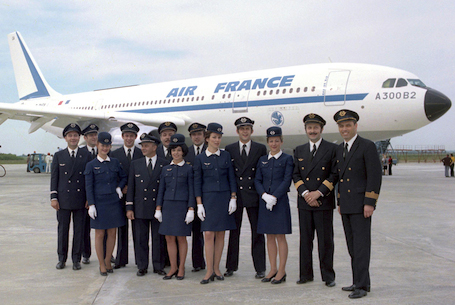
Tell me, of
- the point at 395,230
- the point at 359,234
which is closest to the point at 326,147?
the point at 359,234

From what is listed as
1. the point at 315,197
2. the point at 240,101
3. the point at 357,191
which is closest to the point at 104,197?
the point at 315,197

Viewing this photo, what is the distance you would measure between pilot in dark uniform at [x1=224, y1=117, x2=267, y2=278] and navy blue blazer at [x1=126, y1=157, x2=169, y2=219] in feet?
2.93

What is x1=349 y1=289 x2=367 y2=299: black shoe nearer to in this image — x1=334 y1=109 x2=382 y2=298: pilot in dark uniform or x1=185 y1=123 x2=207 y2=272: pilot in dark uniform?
x1=334 y1=109 x2=382 y2=298: pilot in dark uniform

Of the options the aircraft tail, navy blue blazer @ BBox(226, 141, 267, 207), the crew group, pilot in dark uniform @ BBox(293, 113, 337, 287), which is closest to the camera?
the crew group

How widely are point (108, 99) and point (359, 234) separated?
16743 mm

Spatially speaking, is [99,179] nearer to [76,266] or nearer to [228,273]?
[76,266]

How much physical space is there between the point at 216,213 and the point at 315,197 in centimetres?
102

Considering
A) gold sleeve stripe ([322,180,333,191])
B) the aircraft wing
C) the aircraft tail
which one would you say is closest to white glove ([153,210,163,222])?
gold sleeve stripe ([322,180,333,191])

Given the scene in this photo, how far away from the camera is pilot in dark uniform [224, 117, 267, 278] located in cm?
423

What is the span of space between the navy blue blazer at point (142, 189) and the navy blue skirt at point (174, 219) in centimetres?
25

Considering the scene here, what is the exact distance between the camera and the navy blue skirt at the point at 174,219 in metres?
4.14

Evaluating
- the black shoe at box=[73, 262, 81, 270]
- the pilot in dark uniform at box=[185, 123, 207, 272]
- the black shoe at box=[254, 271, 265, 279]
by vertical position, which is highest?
the pilot in dark uniform at box=[185, 123, 207, 272]

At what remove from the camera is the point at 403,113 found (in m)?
10.9

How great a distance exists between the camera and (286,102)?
477 inches
